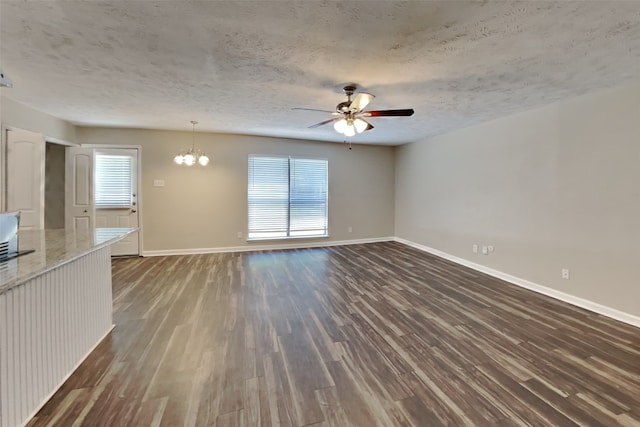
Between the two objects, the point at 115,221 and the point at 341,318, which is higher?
the point at 115,221

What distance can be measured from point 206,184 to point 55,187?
9.20 feet

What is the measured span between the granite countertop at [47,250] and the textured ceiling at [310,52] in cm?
156

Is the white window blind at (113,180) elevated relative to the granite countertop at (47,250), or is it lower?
elevated

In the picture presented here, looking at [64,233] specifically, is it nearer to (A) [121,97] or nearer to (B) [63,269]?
(B) [63,269]

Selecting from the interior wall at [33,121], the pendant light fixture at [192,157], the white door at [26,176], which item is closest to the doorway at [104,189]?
the interior wall at [33,121]

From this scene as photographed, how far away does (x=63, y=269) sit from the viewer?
1962 millimetres

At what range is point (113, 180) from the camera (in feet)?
17.4

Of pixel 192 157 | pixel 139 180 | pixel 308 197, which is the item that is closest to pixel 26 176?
pixel 139 180

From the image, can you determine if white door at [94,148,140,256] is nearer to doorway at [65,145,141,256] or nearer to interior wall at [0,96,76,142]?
doorway at [65,145,141,256]

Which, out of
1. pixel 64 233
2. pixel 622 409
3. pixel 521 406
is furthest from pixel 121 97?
pixel 622 409

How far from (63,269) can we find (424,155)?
6123 mm

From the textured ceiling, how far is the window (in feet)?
7.90

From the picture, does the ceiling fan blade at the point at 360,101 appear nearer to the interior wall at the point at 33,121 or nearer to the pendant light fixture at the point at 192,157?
the pendant light fixture at the point at 192,157

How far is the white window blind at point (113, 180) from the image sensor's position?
524 cm
